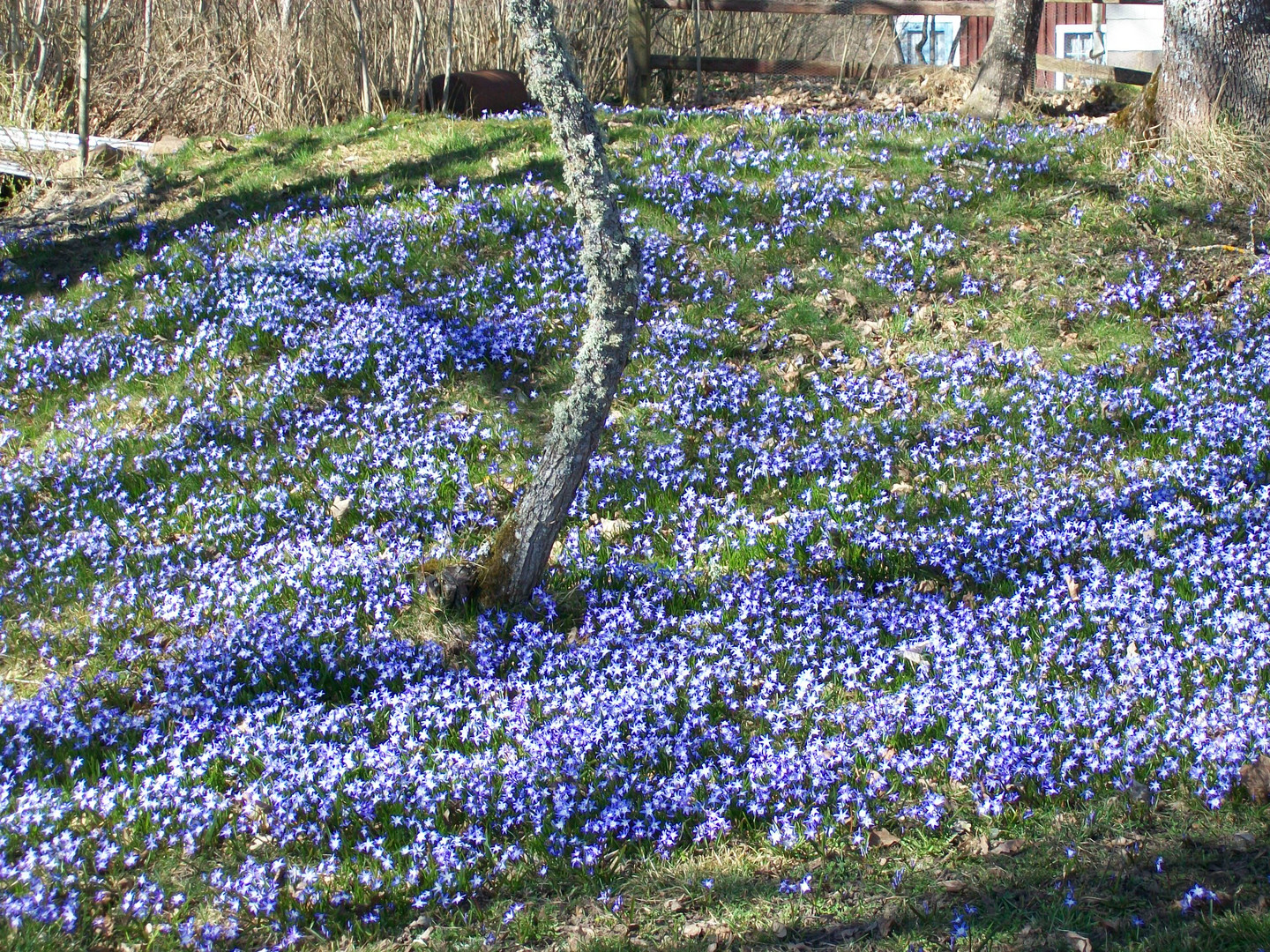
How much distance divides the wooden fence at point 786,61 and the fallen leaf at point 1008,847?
34.8 ft

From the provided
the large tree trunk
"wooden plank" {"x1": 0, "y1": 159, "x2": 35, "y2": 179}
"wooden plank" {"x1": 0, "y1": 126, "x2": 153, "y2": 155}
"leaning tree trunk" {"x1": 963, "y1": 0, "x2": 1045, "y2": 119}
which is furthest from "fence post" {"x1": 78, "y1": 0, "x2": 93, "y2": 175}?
the large tree trunk

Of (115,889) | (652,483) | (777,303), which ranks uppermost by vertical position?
(777,303)

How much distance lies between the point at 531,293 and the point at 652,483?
7.66 ft

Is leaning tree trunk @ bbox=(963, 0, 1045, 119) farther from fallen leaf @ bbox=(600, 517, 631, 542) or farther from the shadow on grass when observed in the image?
the shadow on grass

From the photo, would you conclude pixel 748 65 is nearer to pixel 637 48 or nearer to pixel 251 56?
pixel 637 48

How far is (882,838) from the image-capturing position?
3.61 metres

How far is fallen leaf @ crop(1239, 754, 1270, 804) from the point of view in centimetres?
356

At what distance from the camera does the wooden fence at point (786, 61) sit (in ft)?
39.4

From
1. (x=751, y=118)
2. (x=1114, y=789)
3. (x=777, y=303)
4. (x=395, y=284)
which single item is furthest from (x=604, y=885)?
(x=751, y=118)

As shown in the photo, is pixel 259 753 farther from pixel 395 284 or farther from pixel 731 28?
pixel 731 28

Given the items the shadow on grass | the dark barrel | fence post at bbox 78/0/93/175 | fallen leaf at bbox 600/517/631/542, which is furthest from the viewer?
the dark barrel

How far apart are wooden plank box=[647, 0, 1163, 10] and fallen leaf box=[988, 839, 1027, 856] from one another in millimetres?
10872

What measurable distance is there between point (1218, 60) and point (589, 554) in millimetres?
6711

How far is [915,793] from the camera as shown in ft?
12.3
